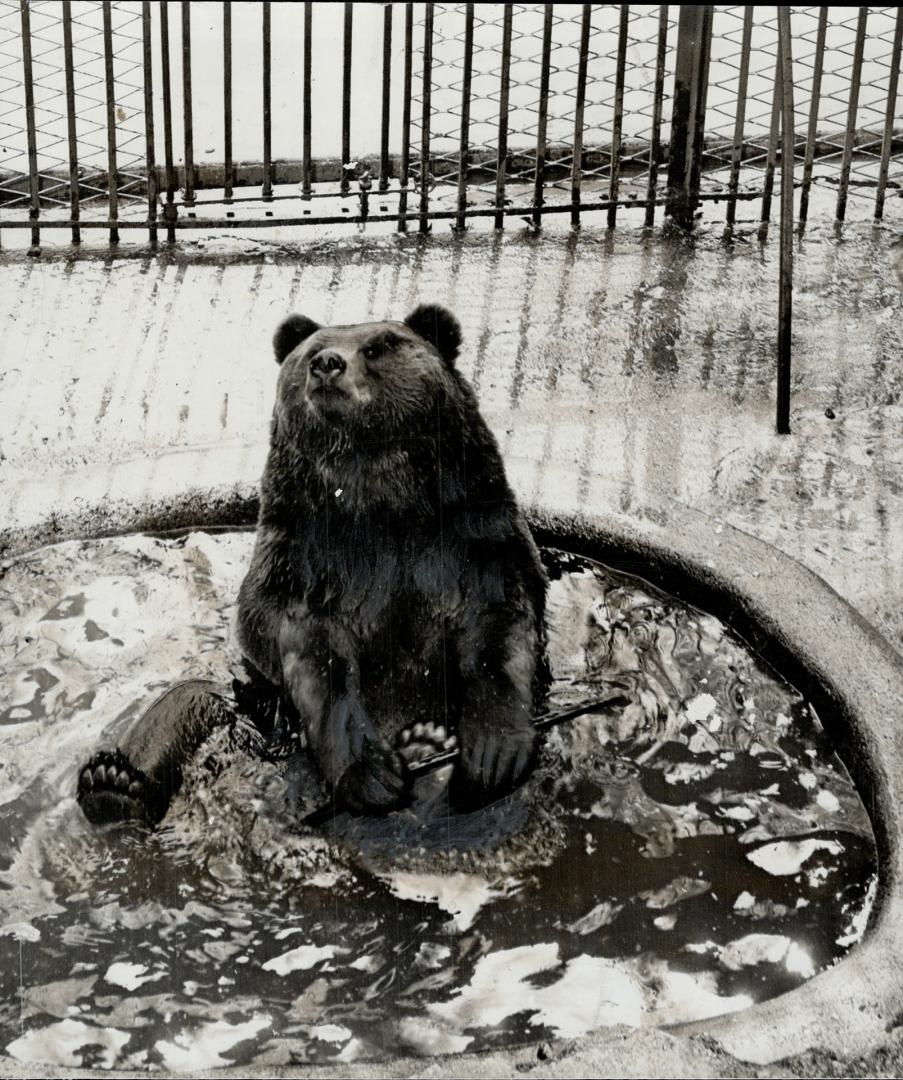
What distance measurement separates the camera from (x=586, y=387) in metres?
6.53

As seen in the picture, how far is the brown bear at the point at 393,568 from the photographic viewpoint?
14.4 ft

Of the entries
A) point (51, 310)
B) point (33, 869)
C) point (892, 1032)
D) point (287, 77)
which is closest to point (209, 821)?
point (33, 869)

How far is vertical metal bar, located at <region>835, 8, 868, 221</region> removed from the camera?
7.86 meters

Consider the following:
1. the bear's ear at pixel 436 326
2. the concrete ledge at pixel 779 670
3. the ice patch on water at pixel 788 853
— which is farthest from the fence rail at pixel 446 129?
the ice patch on water at pixel 788 853

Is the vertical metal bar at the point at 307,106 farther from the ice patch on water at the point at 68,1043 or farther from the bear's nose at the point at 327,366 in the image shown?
the ice patch on water at the point at 68,1043

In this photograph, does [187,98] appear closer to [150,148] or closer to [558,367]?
[150,148]

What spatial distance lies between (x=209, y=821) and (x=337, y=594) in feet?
2.48

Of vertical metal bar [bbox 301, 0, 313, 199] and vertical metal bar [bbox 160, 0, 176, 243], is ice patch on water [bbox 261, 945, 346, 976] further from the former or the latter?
vertical metal bar [bbox 301, 0, 313, 199]

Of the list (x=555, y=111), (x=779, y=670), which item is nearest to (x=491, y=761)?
(x=779, y=670)

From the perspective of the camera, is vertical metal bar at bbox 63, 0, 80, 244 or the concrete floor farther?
vertical metal bar at bbox 63, 0, 80, 244

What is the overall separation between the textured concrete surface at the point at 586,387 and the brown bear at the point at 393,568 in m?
1.08

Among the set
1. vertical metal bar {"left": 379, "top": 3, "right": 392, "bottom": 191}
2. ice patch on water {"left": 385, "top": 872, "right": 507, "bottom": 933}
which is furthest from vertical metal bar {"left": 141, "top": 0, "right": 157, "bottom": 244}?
ice patch on water {"left": 385, "top": 872, "right": 507, "bottom": 933}

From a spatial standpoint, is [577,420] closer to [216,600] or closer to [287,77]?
[216,600]

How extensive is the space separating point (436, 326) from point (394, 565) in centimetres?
72
